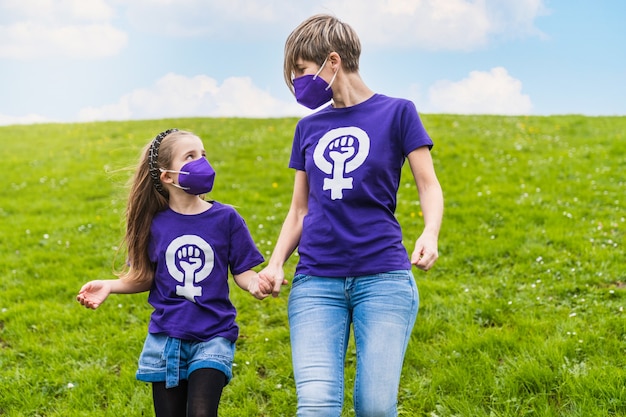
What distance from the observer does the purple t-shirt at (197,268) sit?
11.5 ft

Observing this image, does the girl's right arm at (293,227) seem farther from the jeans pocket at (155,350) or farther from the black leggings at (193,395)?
the jeans pocket at (155,350)

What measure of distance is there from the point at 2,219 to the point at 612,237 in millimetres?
10370

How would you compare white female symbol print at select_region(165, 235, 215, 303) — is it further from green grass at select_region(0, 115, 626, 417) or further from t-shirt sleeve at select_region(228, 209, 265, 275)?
green grass at select_region(0, 115, 626, 417)

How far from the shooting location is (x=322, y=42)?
3.42 m

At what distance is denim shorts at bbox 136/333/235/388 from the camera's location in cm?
343

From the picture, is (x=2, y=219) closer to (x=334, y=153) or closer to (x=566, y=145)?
(x=334, y=153)

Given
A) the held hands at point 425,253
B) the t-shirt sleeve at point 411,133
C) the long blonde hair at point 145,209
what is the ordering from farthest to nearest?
the long blonde hair at point 145,209 → the t-shirt sleeve at point 411,133 → the held hands at point 425,253

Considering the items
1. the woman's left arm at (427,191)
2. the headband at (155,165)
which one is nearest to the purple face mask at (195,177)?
the headband at (155,165)

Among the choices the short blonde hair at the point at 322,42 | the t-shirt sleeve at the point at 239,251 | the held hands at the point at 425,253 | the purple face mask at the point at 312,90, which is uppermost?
the short blonde hair at the point at 322,42

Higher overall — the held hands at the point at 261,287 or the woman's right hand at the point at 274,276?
the woman's right hand at the point at 274,276

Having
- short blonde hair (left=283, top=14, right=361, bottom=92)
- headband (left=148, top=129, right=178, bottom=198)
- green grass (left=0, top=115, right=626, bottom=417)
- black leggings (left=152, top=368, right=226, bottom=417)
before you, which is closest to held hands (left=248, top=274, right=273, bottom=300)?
black leggings (left=152, top=368, right=226, bottom=417)

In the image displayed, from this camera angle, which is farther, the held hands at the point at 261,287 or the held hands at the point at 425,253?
the held hands at the point at 261,287

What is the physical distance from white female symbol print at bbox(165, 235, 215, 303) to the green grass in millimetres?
1257

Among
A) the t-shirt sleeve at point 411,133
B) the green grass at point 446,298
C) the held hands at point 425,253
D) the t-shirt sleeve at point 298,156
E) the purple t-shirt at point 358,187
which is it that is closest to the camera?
the held hands at point 425,253
